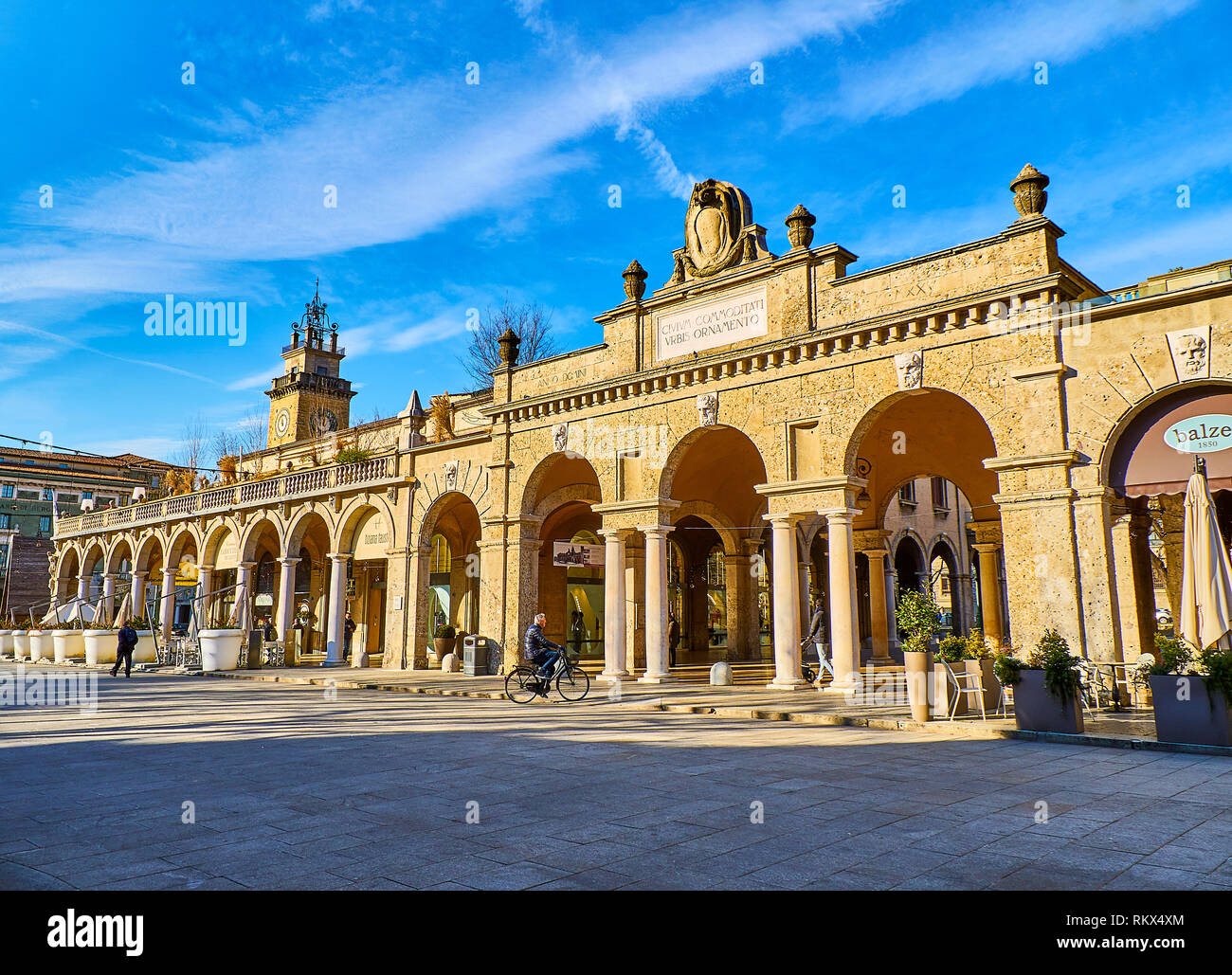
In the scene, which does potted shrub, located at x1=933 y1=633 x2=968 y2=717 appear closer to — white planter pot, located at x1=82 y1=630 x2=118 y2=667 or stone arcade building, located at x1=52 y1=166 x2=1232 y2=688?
stone arcade building, located at x1=52 y1=166 x2=1232 y2=688

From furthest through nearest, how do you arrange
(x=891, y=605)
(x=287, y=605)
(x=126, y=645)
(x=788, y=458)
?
(x=891, y=605), (x=287, y=605), (x=126, y=645), (x=788, y=458)

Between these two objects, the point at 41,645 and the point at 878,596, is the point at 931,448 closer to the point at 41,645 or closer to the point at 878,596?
the point at 878,596

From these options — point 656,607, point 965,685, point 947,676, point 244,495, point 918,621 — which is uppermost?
point 244,495

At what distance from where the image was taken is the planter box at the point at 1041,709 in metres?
9.66

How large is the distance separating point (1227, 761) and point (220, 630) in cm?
2383

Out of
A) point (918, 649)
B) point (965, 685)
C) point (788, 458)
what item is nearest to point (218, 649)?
point (788, 458)

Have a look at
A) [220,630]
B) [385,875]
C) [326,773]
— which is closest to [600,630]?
[220,630]

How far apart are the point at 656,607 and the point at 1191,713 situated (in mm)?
9823

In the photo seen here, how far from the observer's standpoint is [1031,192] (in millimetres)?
13086

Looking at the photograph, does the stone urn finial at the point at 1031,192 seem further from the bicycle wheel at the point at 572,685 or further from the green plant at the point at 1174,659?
the bicycle wheel at the point at 572,685

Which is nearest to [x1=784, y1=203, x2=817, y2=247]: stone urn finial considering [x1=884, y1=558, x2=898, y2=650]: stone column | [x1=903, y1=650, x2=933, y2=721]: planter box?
[x1=903, y1=650, x2=933, y2=721]: planter box

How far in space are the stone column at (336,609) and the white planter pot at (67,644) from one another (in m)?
9.39

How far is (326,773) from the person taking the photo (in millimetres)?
7648

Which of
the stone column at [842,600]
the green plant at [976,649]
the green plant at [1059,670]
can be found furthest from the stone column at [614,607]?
the green plant at [1059,670]
